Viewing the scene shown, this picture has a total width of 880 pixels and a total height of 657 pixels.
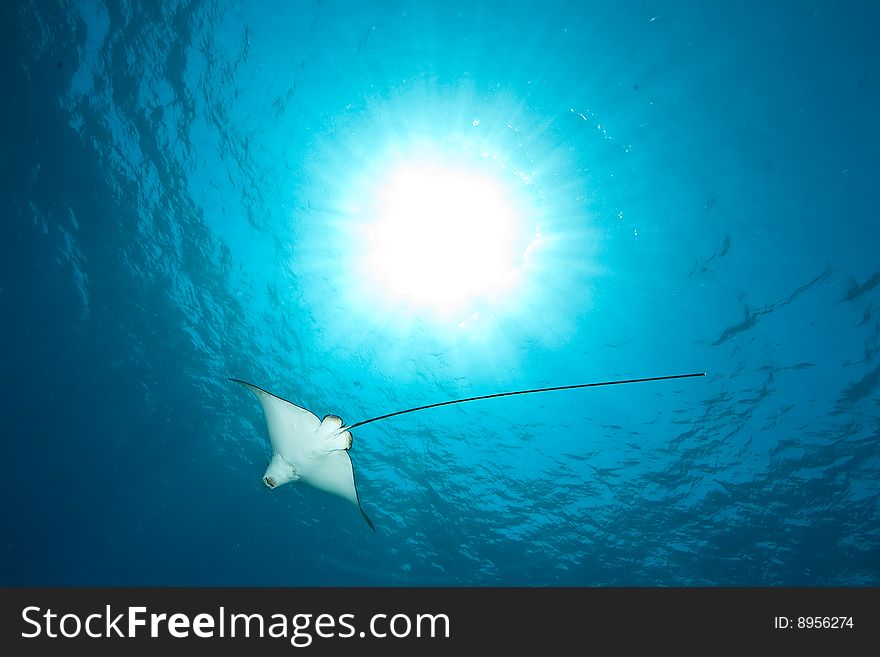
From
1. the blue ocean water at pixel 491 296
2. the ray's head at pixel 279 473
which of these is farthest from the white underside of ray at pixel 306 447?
the blue ocean water at pixel 491 296

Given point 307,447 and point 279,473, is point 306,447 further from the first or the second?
point 279,473

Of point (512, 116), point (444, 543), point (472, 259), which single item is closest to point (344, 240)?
point (472, 259)

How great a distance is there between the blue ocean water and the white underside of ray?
4.18 m

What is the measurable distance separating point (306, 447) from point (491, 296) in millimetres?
4964

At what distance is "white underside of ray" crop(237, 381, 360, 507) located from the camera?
5.64 metres

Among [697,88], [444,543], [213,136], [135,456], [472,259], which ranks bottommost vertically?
[444,543]

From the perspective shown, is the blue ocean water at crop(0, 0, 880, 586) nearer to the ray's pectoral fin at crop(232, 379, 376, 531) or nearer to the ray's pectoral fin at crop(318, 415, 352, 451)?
the ray's pectoral fin at crop(232, 379, 376, 531)

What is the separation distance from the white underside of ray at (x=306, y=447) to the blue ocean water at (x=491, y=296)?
418cm

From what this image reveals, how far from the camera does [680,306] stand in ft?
27.2

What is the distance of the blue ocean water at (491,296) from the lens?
20.9ft

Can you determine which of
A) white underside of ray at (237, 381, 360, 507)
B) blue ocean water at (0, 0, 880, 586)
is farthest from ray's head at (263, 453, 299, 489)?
blue ocean water at (0, 0, 880, 586)

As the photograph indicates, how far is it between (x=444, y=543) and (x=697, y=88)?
14.9m

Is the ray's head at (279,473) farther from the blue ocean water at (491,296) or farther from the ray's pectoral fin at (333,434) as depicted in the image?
the blue ocean water at (491,296)

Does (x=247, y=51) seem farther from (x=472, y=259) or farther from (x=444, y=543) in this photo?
(x=444, y=543)
